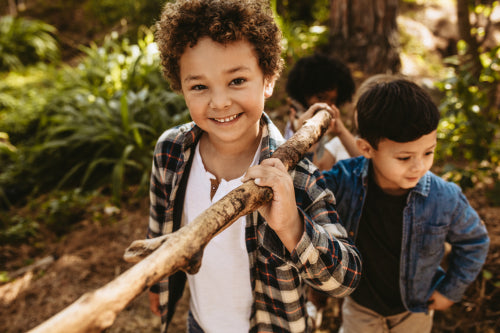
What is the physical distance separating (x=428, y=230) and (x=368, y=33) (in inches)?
143

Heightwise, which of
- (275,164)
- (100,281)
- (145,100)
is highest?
(275,164)

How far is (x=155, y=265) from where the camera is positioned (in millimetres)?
735

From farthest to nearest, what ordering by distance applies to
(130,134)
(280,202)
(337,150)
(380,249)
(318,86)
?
1. (130,134)
2. (318,86)
3. (337,150)
4. (380,249)
5. (280,202)

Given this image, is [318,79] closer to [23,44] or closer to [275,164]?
[275,164]

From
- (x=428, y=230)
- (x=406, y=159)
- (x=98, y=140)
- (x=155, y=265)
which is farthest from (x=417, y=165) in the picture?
(x=98, y=140)

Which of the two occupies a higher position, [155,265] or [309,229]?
[155,265]

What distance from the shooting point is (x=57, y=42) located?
7977 millimetres

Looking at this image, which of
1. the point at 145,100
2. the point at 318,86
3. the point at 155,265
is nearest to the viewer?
the point at 155,265

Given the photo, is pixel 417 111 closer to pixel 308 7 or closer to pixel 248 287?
pixel 248 287

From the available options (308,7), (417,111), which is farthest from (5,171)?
(308,7)

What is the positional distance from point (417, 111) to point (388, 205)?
53 cm

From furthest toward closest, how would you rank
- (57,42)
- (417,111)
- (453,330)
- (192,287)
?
(57,42), (453,330), (192,287), (417,111)

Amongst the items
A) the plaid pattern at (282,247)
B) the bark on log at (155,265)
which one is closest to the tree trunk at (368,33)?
the plaid pattern at (282,247)

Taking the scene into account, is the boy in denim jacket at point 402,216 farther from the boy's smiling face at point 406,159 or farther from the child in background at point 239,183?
the child in background at point 239,183
